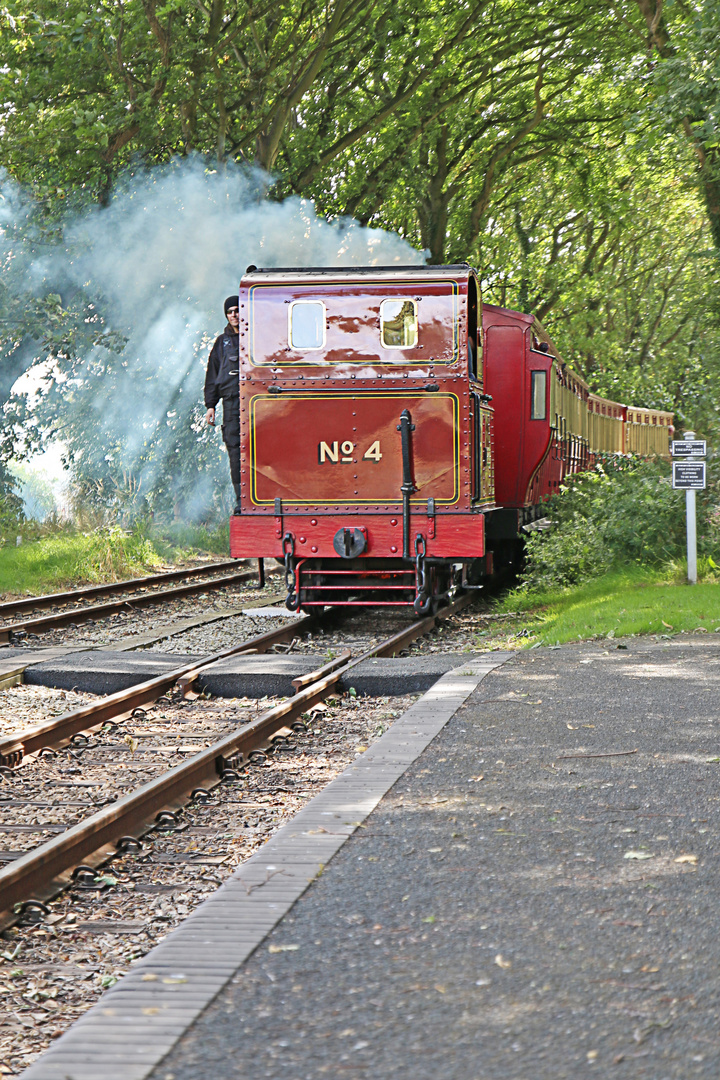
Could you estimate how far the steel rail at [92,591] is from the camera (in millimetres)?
13630

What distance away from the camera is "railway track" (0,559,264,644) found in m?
12.2

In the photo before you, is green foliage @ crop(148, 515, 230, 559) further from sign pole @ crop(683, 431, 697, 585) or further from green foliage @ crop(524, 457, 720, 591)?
sign pole @ crop(683, 431, 697, 585)

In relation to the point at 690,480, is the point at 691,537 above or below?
below

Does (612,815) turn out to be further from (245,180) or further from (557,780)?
(245,180)

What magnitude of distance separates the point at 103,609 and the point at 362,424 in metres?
3.67

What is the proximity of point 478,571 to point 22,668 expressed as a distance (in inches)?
238

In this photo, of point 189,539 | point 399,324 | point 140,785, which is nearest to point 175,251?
point 189,539

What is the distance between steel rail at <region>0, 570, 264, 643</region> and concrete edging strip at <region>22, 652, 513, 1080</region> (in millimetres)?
6581

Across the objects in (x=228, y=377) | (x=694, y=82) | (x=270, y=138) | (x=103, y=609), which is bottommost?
(x=103, y=609)

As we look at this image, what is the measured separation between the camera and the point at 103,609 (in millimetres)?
13367

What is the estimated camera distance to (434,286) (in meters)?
11.8

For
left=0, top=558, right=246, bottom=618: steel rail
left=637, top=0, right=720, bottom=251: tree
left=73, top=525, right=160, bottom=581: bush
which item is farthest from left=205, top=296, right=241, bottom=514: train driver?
left=637, top=0, right=720, bottom=251: tree

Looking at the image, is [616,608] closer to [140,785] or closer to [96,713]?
[96,713]

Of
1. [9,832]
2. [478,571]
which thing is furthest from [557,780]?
[478,571]
